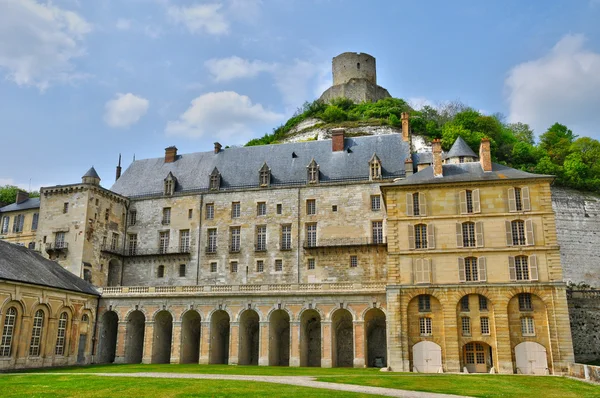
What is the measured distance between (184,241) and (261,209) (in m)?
7.21

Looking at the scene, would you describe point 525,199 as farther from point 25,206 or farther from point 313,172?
point 25,206

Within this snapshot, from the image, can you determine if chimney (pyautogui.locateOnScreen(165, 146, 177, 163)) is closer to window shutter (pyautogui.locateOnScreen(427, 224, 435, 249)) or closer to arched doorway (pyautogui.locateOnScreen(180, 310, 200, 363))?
arched doorway (pyautogui.locateOnScreen(180, 310, 200, 363))

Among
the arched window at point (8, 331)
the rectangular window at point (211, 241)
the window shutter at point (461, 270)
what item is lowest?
the arched window at point (8, 331)

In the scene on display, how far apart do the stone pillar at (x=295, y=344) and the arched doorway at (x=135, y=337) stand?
1210cm

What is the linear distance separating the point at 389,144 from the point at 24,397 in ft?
117

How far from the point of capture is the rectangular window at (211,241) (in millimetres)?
46969

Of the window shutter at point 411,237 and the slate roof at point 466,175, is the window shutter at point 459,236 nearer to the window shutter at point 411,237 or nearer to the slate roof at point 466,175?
the window shutter at point 411,237

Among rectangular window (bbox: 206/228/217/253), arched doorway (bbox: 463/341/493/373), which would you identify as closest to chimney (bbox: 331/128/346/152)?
rectangular window (bbox: 206/228/217/253)

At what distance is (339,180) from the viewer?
152ft

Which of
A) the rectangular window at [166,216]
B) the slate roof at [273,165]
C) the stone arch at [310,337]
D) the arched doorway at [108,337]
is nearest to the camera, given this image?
the stone arch at [310,337]

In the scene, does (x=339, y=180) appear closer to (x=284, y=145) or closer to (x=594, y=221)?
(x=284, y=145)

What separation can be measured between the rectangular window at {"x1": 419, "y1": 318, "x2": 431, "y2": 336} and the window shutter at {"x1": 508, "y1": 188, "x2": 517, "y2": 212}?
8323 mm

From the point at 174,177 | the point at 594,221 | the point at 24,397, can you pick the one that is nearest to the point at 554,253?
the point at 594,221

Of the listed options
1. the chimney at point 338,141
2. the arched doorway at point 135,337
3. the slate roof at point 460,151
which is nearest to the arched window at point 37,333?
the arched doorway at point 135,337
